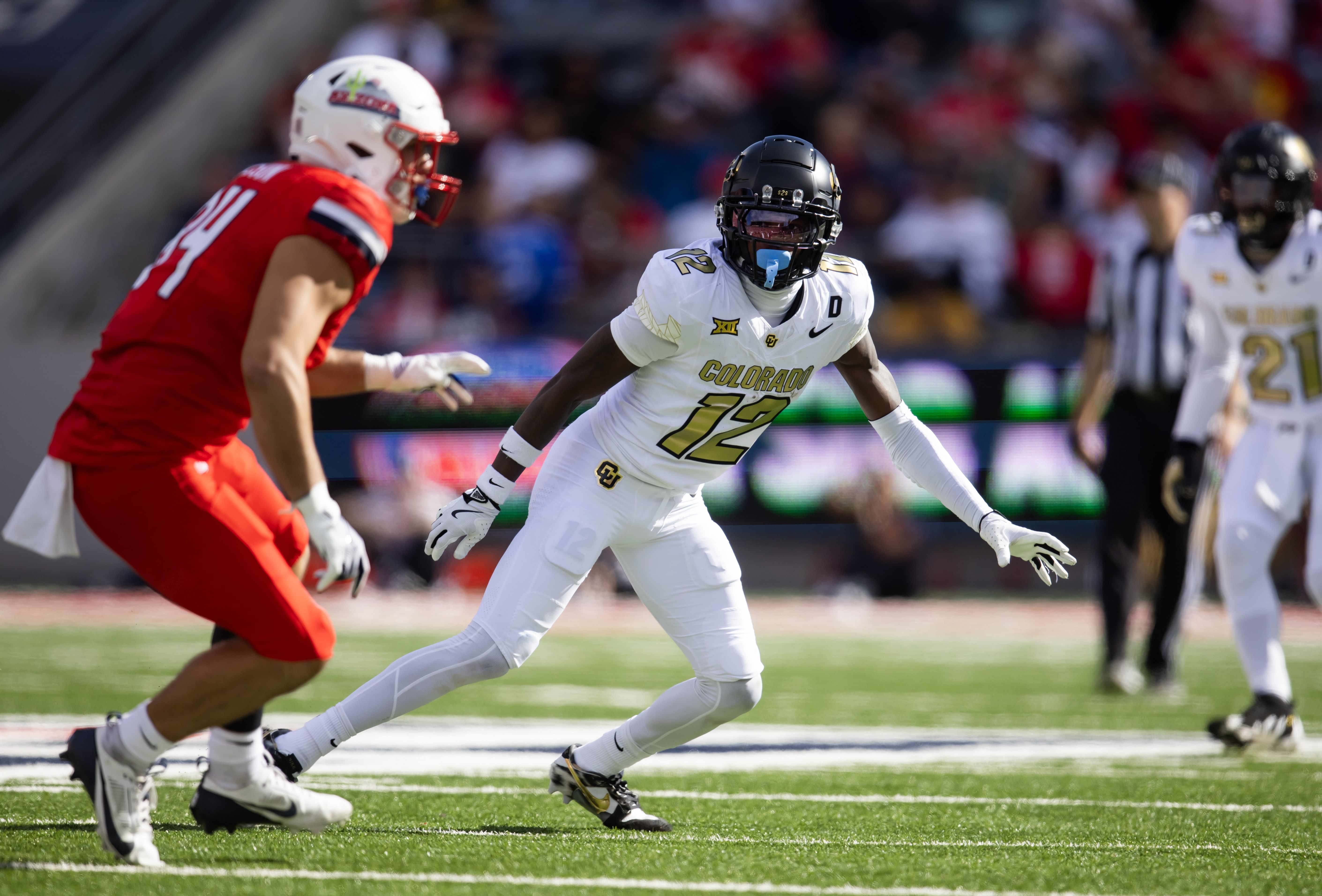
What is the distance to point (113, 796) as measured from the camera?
2863 millimetres

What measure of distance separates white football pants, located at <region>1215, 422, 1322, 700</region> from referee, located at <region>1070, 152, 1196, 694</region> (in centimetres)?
145

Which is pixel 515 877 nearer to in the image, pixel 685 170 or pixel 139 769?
pixel 139 769

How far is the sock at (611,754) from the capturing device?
3.57m

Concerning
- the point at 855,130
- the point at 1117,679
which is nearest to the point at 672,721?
the point at 1117,679

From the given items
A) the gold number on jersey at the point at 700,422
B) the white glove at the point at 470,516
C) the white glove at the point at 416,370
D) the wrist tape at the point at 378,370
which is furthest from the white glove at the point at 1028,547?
the wrist tape at the point at 378,370

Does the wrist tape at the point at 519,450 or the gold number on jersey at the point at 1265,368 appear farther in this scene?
the gold number on jersey at the point at 1265,368

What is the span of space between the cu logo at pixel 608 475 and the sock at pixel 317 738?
76cm

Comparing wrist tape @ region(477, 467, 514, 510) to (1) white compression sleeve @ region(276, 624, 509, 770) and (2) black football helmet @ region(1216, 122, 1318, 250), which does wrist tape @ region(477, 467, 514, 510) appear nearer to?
(1) white compression sleeve @ region(276, 624, 509, 770)

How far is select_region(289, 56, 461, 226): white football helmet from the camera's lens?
10.2 ft

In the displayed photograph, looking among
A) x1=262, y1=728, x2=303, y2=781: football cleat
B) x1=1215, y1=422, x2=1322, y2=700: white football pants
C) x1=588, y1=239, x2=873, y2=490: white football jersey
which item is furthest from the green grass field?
x1=588, y1=239, x2=873, y2=490: white football jersey

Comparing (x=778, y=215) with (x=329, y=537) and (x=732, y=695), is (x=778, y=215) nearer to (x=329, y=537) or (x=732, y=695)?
(x=732, y=695)

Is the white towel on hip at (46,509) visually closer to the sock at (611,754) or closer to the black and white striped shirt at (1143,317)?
the sock at (611,754)

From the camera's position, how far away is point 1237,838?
343 cm

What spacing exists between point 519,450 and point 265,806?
0.93m
